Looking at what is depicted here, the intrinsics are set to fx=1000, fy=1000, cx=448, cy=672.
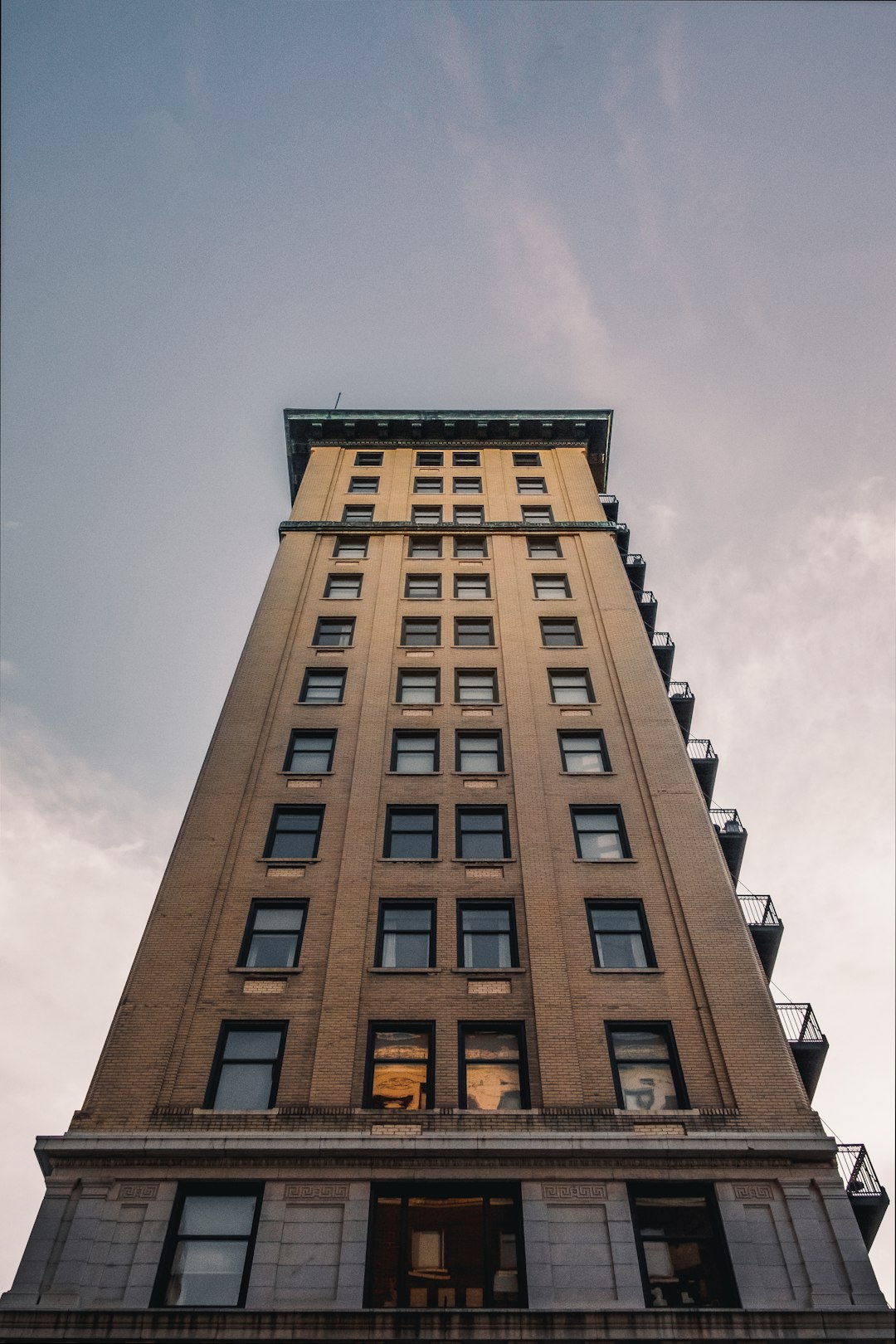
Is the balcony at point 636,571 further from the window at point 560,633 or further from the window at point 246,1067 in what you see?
the window at point 246,1067

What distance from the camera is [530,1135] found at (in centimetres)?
1592

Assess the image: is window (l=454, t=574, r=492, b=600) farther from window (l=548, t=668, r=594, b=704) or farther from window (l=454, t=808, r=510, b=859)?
window (l=454, t=808, r=510, b=859)

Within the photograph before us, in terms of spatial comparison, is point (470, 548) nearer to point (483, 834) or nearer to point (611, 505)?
point (611, 505)

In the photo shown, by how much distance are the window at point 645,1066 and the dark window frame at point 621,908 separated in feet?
4.19

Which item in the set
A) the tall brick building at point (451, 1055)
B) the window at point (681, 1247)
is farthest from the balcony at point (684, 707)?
the window at point (681, 1247)

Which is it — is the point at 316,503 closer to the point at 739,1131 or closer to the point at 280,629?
the point at 280,629

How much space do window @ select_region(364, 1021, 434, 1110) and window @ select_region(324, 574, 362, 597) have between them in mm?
17702

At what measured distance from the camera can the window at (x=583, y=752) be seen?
83.4ft

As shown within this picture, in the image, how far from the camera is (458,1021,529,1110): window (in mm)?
17422

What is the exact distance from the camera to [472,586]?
3472 centimetres

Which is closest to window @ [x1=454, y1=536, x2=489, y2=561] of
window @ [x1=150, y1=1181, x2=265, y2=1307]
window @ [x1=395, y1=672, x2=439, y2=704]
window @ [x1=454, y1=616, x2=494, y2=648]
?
window @ [x1=454, y1=616, x2=494, y2=648]

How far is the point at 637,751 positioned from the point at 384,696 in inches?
277

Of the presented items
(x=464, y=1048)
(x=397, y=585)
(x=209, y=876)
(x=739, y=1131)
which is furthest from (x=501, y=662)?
(x=739, y=1131)

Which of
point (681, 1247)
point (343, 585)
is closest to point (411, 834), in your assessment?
point (681, 1247)
